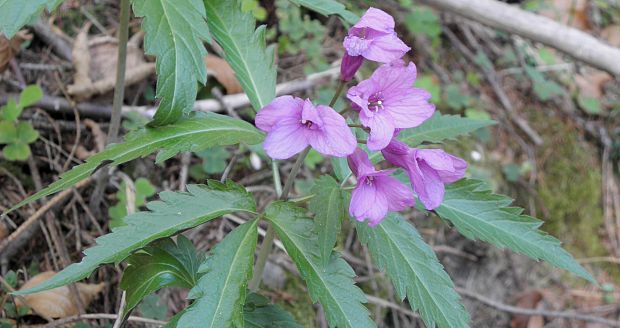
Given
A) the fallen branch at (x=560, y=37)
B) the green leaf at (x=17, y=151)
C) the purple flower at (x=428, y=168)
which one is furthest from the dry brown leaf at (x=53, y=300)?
the fallen branch at (x=560, y=37)

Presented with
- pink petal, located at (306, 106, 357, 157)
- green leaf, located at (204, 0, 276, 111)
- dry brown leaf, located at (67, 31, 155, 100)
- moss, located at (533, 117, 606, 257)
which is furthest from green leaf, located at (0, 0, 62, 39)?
moss, located at (533, 117, 606, 257)

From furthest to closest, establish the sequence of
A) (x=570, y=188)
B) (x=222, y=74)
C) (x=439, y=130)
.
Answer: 1. (x=570, y=188)
2. (x=222, y=74)
3. (x=439, y=130)

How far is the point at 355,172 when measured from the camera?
158 cm

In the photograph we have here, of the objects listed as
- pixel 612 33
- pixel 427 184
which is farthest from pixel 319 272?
pixel 612 33

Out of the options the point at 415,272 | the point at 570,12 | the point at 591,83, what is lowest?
the point at 591,83

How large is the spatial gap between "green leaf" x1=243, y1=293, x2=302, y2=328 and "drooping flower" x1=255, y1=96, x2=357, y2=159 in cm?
56

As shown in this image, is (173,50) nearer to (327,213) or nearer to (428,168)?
(327,213)

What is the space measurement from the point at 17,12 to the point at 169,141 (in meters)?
0.51

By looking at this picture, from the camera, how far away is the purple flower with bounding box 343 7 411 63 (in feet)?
5.01

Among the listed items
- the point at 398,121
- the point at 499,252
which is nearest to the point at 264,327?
the point at 398,121

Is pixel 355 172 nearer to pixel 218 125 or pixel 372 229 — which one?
pixel 372 229

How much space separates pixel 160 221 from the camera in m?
1.57

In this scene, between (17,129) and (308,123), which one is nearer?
(308,123)

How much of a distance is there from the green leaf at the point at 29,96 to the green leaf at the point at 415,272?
5.51 feet
